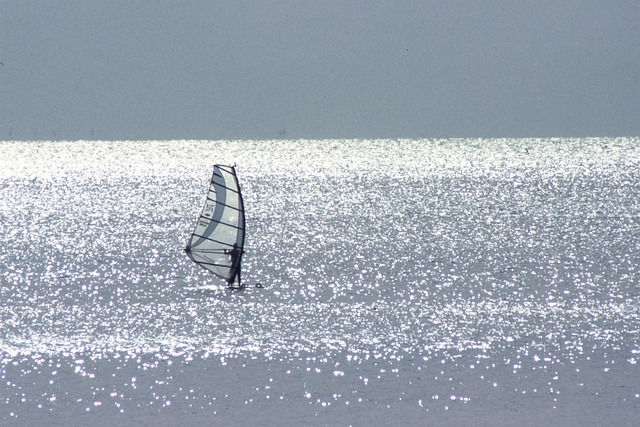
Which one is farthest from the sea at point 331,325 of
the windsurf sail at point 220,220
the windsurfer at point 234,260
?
the windsurf sail at point 220,220

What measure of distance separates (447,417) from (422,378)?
3.25 meters

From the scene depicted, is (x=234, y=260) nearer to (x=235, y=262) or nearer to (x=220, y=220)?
(x=235, y=262)

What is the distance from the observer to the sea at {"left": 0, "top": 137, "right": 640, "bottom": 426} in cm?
2361

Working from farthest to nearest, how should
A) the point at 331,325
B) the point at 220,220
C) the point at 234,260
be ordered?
the point at 234,260 < the point at 220,220 < the point at 331,325

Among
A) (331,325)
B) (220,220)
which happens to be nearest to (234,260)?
(220,220)

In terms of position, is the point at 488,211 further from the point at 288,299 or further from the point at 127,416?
the point at 127,416

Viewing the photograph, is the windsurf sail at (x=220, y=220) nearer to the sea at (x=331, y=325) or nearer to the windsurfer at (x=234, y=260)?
the windsurfer at (x=234, y=260)

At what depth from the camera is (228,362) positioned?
27844 millimetres

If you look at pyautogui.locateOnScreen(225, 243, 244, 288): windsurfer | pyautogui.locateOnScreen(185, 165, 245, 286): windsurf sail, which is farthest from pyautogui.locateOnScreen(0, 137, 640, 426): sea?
pyautogui.locateOnScreen(185, 165, 245, 286): windsurf sail

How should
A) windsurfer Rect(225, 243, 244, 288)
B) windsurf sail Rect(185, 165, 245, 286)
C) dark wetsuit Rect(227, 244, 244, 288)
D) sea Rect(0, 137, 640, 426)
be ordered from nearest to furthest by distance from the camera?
sea Rect(0, 137, 640, 426) → windsurf sail Rect(185, 165, 245, 286) → windsurfer Rect(225, 243, 244, 288) → dark wetsuit Rect(227, 244, 244, 288)

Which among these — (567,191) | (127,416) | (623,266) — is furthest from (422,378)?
(567,191)

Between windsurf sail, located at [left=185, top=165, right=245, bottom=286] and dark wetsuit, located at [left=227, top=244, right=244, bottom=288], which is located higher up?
windsurf sail, located at [left=185, top=165, right=245, bottom=286]

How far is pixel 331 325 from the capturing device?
33312mm

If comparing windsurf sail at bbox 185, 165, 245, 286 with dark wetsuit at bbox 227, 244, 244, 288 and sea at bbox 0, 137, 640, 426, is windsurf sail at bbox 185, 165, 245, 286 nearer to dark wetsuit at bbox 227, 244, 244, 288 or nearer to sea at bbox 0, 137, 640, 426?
dark wetsuit at bbox 227, 244, 244, 288
